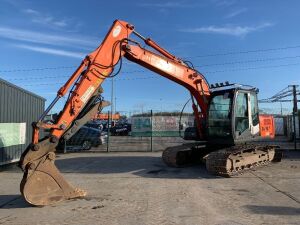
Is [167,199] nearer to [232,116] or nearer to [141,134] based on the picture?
[232,116]

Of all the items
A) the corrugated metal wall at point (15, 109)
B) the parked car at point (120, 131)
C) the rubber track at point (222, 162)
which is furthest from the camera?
the parked car at point (120, 131)

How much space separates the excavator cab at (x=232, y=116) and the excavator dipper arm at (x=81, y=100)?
4.30ft

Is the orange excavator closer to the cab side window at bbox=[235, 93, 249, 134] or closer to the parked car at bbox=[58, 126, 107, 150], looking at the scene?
the cab side window at bbox=[235, 93, 249, 134]

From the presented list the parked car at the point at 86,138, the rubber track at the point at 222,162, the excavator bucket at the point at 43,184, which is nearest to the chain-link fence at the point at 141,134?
the parked car at the point at 86,138

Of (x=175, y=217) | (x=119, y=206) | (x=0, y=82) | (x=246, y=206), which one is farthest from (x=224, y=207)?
(x=0, y=82)

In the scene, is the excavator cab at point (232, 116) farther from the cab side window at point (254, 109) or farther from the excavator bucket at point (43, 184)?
the excavator bucket at point (43, 184)

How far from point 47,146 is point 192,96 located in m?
7.26

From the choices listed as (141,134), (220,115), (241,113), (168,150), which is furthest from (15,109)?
(141,134)

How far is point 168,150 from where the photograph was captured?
1602 centimetres

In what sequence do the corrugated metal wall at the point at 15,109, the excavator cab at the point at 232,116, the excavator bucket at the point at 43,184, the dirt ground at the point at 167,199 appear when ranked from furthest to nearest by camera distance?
1. the corrugated metal wall at the point at 15,109
2. the excavator cab at the point at 232,116
3. the excavator bucket at the point at 43,184
4. the dirt ground at the point at 167,199

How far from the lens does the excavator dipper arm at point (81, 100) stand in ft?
29.9

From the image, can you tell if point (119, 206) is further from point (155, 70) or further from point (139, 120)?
point (139, 120)

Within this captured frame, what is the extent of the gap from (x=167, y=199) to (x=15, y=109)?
9696 millimetres

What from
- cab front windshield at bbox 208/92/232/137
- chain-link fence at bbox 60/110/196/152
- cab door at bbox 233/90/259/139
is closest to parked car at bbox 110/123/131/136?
chain-link fence at bbox 60/110/196/152
